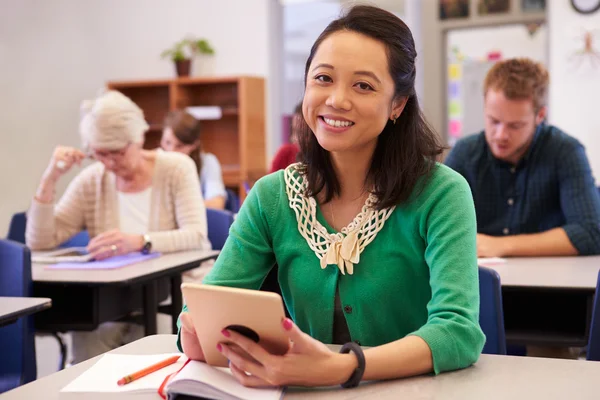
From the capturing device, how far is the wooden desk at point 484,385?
1.18 metres

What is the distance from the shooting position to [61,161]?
3.18 m

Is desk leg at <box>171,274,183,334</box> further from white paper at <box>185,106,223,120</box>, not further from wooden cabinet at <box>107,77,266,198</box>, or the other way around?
white paper at <box>185,106,223,120</box>

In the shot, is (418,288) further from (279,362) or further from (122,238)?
(122,238)

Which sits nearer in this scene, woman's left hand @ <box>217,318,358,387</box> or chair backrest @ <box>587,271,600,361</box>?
woman's left hand @ <box>217,318,358,387</box>

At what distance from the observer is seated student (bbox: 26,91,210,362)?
3.07m

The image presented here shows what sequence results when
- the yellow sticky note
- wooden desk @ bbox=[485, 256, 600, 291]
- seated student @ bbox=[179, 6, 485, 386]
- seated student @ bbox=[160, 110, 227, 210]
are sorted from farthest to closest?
the yellow sticky note → seated student @ bbox=[160, 110, 227, 210] → wooden desk @ bbox=[485, 256, 600, 291] → seated student @ bbox=[179, 6, 485, 386]

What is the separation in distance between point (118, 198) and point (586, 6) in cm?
406

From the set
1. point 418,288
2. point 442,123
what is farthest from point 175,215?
point 442,123

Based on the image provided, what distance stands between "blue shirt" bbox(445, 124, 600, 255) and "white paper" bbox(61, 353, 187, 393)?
1.79 meters

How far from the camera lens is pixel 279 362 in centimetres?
117

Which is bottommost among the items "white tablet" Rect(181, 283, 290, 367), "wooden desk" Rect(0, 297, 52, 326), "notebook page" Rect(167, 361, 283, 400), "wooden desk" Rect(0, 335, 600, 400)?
"wooden desk" Rect(0, 297, 52, 326)

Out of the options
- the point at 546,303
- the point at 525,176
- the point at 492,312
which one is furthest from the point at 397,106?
the point at 525,176

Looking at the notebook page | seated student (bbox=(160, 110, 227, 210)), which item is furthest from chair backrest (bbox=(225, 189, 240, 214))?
the notebook page

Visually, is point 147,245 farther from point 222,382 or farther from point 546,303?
point 222,382
